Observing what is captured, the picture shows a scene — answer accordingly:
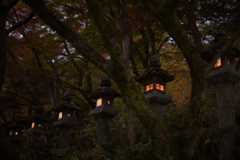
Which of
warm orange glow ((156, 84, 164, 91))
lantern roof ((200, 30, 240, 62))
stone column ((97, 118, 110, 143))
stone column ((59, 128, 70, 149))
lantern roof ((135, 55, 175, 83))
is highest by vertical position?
lantern roof ((200, 30, 240, 62))

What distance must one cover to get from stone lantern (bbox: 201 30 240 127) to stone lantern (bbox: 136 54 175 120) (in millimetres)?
1452

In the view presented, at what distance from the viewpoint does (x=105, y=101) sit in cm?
866

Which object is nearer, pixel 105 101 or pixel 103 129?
pixel 103 129

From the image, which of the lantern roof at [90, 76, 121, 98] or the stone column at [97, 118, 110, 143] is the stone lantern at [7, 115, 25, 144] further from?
the stone column at [97, 118, 110, 143]

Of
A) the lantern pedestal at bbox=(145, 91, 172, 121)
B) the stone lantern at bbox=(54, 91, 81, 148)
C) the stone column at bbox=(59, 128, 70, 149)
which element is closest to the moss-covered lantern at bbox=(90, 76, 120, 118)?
the stone lantern at bbox=(54, 91, 81, 148)

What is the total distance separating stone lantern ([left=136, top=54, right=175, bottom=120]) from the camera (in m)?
7.03

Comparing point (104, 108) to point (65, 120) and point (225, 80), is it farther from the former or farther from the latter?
point (225, 80)

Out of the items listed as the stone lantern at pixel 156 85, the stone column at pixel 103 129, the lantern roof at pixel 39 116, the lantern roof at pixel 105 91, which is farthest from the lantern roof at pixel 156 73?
the lantern roof at pixel 39 116

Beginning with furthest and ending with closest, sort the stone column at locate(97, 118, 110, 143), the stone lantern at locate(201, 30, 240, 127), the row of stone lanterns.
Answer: the stone column at locate(97, 118, 110, 143)
the row of stone lanterns
the stone lantern at locate(201, 30, 240, 127)

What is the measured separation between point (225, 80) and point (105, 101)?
4.55m

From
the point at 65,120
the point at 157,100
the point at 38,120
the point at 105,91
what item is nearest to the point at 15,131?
the point at 38,120

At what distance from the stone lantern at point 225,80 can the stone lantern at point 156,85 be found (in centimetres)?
145

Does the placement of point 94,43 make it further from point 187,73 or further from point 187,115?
point 187,115

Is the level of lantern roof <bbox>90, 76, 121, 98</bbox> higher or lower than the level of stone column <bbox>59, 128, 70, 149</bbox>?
higher
